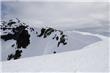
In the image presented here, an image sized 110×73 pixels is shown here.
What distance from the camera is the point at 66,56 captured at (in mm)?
6613

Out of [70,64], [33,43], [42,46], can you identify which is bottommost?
[42,46]

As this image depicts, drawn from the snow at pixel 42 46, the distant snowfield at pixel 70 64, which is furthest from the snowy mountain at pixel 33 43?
the distant snowfield at pixel 70 64

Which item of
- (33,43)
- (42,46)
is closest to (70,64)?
(42,46)

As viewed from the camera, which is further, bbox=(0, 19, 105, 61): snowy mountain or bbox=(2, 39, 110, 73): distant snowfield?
bbox=(0, 19, 105, 61): snowy mountain

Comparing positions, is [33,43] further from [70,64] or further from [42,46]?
[70,64]

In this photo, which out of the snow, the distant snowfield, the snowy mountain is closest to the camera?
the distant snowfield

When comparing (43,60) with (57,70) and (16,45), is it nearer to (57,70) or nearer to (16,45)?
(57,70)

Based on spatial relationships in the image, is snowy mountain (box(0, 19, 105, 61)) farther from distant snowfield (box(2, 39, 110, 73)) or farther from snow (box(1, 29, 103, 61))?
distant snowfield (box(2, 39, 110, 73))

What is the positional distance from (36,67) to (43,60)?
2.46 feet

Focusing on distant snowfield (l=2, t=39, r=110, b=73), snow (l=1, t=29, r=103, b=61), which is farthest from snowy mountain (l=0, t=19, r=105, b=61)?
distant snowfield (l=2, t=39, r=110, b=73)

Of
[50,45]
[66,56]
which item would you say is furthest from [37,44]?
[66,56]

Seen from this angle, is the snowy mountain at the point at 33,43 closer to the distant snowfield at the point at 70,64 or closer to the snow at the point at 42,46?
the snow at the point at 42,46

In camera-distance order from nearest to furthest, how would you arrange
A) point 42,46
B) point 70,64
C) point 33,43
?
point 70,64, point 42,46, point 33,43

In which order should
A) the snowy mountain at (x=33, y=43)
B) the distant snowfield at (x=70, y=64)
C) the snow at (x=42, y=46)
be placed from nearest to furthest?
the distant snowfield at (x=70, y=64)
the snow at (x=42, y=46)
the snowy mountain at (x=33, y=43)
